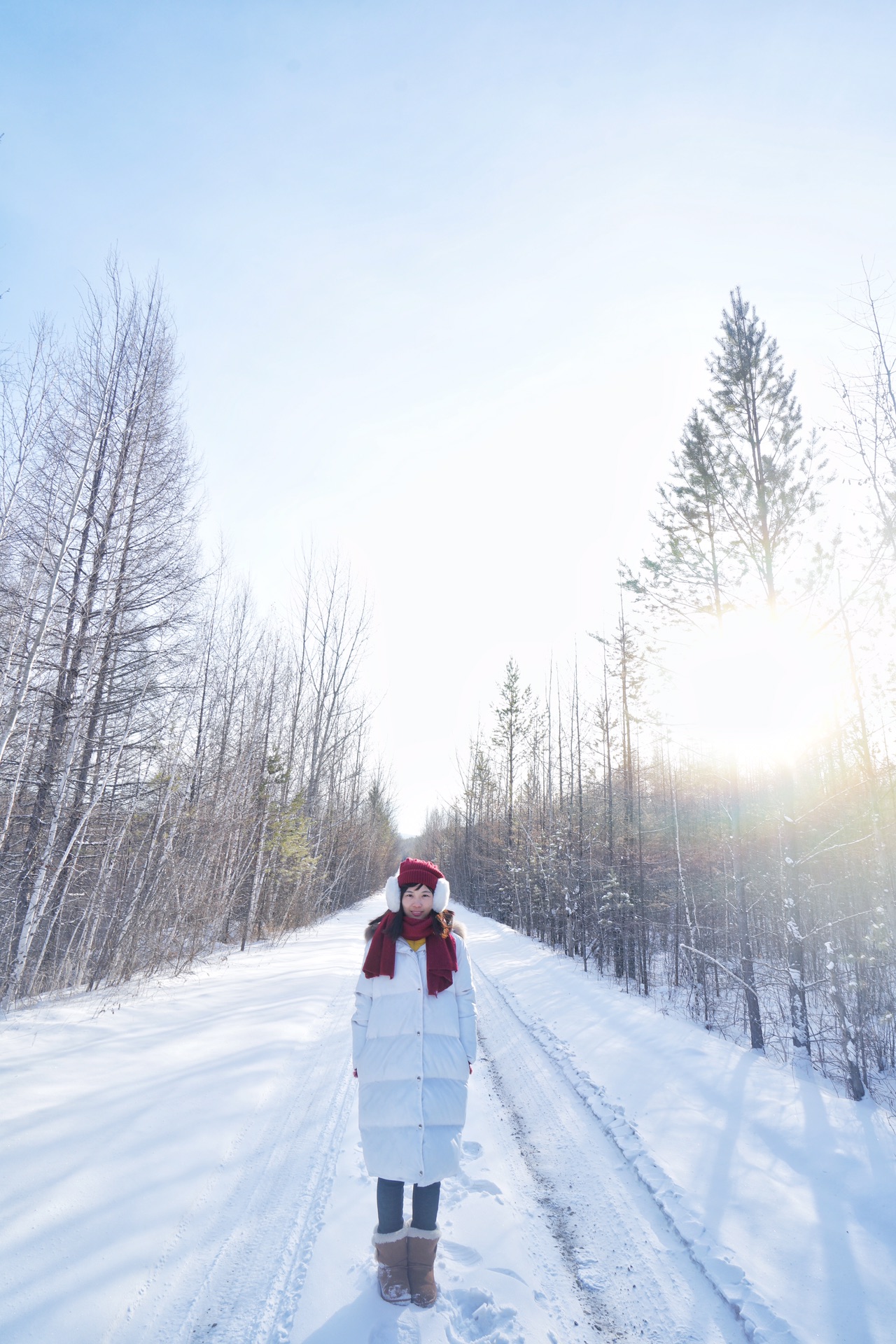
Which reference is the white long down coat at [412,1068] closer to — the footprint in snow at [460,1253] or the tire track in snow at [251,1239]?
the footprint in snow at [460,1253]

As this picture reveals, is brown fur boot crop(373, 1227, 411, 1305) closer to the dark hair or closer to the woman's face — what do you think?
the dark hair

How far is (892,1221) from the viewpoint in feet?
11.6

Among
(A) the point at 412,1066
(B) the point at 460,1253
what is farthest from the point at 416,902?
(B) the point at 460,1253

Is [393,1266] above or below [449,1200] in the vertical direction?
above

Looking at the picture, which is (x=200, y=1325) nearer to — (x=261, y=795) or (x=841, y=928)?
(x=841, y=928)


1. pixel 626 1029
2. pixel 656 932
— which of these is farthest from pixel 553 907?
pixel 626 1029

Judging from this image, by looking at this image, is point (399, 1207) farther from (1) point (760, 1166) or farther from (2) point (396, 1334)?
(1) point (760, 1166)

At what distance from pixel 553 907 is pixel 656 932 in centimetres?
471

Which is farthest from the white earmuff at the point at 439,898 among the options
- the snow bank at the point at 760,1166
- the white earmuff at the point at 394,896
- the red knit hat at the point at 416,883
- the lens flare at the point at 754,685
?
the lens flare at the point at 754,685

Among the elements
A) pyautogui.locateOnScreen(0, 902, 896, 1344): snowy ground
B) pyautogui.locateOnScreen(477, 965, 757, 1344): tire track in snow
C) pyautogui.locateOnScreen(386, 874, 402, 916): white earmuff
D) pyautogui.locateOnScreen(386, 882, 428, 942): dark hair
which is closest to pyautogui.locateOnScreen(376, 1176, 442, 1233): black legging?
pyautogui.locateOnScreen(0, 902, 896, 1344): snowy ground

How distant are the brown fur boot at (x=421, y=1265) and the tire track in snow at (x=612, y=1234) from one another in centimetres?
78

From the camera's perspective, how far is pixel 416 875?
318 cm

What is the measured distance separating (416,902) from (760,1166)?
3.55 meters

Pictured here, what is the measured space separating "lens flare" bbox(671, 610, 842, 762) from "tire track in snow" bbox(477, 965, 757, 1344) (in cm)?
522
